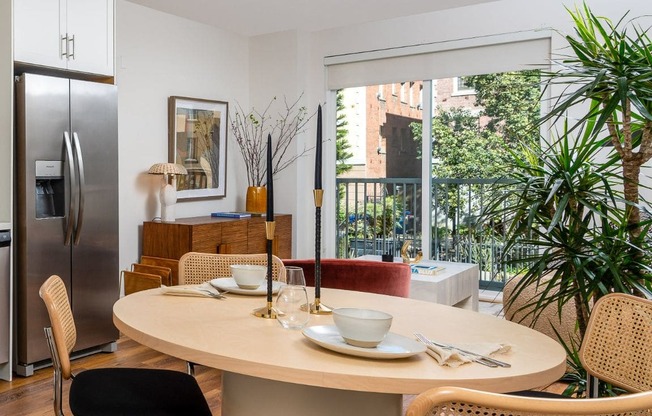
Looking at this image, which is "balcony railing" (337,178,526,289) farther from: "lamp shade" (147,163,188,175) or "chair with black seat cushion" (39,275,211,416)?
"chair with black seat cushion" (39,275,211,416)

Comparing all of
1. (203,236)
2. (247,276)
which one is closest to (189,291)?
(247,276)

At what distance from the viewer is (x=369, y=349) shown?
1.36 meters

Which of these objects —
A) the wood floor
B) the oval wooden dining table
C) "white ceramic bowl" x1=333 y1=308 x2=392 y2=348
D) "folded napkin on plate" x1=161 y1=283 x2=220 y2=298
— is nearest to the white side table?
the wood floor

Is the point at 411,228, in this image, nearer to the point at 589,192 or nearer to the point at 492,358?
the point at 589,192

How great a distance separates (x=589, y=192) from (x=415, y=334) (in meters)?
1.18

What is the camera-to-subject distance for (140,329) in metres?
1.54

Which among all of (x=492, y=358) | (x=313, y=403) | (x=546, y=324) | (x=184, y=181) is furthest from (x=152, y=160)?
(x=492, y=358)

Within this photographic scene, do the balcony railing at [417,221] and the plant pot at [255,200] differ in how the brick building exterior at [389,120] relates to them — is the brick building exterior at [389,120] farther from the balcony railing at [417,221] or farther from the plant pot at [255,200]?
the plant pot at [255,200]

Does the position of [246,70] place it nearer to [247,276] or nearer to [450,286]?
[450,286]

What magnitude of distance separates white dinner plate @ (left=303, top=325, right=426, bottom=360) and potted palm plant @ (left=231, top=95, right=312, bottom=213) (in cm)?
384

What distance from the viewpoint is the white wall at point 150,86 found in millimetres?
4430

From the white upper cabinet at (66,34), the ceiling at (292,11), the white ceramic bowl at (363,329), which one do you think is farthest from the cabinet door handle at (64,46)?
the white ceramic bowl at (363,329)

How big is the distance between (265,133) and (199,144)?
70 centimetres

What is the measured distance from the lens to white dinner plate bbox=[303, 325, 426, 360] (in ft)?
4.33
